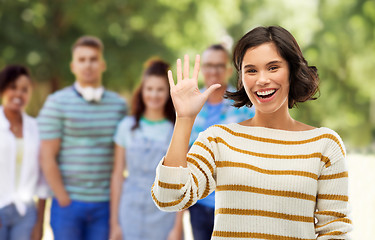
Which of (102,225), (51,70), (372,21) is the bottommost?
(102,225)

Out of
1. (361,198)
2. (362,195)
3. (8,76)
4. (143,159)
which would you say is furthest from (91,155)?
(362,195)

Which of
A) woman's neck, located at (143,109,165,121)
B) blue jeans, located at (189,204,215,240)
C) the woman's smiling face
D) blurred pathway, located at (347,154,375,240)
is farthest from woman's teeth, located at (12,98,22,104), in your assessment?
blurred pathway, located at (347,154,375,240)

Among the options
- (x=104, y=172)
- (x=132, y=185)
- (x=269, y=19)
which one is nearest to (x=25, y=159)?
(x=104, y=172)

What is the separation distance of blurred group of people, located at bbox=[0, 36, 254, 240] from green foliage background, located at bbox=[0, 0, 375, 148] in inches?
383

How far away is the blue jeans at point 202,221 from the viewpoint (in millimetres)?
3701

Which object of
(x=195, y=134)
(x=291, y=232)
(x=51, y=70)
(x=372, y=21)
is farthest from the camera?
(x=372, y=21)

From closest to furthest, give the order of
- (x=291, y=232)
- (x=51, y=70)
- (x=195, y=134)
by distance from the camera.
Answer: (x=291, y=232), (x=195, y=134), (x=51, y=70)

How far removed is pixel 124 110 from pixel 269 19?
577 inches

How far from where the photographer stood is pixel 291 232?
1.96 metres

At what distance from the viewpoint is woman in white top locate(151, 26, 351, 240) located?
194 centimetres

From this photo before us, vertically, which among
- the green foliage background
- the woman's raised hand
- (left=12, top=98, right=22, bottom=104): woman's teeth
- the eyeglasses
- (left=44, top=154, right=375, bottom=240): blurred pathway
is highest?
the green foliage background

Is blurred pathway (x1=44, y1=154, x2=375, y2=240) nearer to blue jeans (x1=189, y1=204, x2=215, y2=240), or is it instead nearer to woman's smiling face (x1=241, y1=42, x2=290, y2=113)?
blue jeans (x1=189, y1=204, x2=215, y2=240)

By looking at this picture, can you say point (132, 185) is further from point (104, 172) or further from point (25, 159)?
point (25, 159)

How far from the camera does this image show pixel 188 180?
6.12 feet
